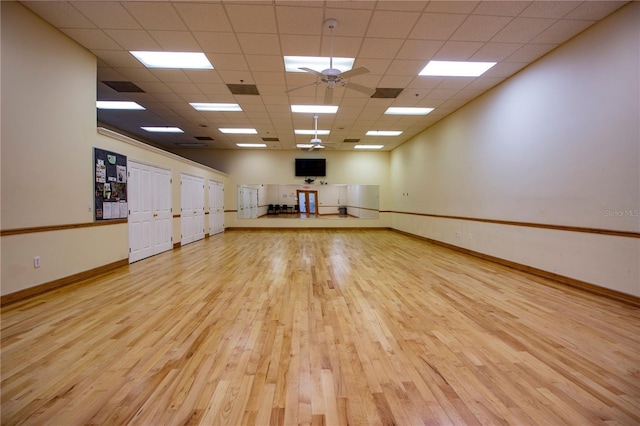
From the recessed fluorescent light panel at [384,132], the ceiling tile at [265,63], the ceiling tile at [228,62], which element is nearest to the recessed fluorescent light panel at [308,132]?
the recessed fluorescent light panel at [384,132]

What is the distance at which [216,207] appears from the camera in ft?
35.2

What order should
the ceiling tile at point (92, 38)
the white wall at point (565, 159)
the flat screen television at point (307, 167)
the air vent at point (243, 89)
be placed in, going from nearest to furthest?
the white wall at point (565, 159)
the ceiling tile at point (92, 38)
the air vent at point (243, 89)
the flat screen television at point (307, 167)

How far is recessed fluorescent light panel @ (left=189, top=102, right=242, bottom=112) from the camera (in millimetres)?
6773

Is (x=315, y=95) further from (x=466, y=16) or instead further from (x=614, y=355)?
(x=614, y=355)

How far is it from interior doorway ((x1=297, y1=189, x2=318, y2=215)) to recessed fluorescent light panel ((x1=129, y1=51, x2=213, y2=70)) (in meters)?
12.2

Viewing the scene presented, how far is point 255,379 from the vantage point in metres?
1.88

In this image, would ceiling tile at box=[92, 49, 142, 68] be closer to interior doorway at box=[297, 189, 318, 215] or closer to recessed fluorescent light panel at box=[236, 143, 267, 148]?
recessed fluorescent light panel at box=[236, 143, 267, 148]

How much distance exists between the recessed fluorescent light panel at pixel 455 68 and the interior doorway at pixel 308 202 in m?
12.1

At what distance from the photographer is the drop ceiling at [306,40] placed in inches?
137

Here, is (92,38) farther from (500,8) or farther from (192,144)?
(192,144)

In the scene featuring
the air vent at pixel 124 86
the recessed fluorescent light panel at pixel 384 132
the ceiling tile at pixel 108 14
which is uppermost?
the ceiling tile at pixel 108 14

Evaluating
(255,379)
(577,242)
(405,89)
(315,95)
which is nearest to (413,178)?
(405,89)

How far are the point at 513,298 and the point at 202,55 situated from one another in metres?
5.76

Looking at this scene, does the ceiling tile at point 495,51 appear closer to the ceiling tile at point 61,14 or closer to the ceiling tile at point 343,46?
the ceiling tile at point 343,46
